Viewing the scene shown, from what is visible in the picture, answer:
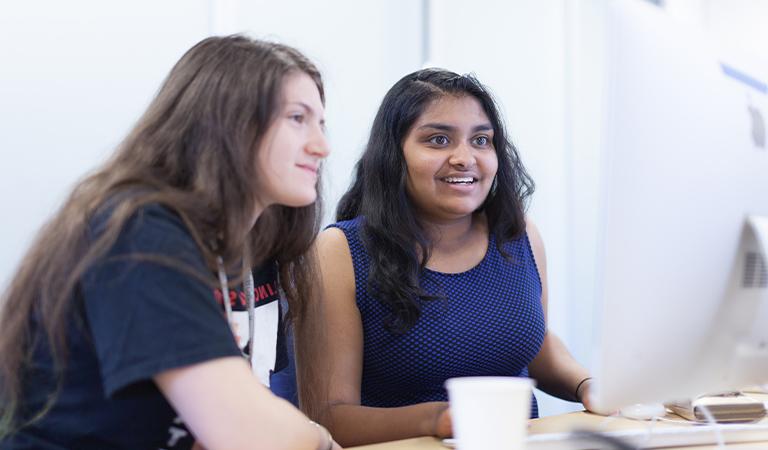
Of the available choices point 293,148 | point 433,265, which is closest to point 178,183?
point 293,148

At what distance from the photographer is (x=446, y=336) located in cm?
163

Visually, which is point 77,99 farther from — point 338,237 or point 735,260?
point 735,260

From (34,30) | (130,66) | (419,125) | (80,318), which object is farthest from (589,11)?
(80,318)

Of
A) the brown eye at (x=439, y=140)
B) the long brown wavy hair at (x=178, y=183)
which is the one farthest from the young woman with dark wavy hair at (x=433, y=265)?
the long brown wavy hair at (x=178, y=183)

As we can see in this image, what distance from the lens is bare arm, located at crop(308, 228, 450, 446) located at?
1.35 meters

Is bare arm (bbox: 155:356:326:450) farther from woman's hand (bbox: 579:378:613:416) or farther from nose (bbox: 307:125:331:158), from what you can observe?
woman's hand (bbox: 579:378:613:416)

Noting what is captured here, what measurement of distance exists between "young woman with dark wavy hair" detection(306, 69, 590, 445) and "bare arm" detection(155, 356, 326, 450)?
56cm

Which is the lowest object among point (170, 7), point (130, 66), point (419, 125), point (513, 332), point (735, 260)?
point (513, 332)

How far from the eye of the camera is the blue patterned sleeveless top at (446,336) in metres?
1.62

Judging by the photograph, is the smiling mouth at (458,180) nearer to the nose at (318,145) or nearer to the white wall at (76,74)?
the white wall at (76,74)

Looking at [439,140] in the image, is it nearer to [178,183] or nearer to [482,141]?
[482,141]

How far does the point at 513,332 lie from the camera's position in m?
1.67

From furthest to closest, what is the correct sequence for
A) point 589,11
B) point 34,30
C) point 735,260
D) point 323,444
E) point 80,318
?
point 589,11
point 34,30
point 323,444
point 80,318
point 735,260

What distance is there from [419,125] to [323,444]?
0.85m
